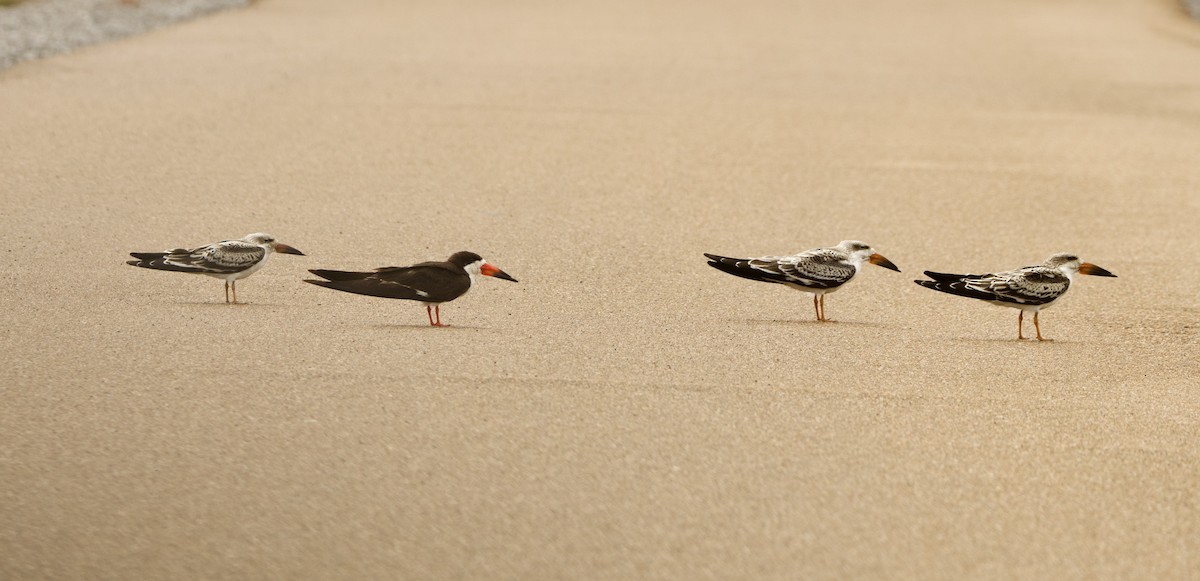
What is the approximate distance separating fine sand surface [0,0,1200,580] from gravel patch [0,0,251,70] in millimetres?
1044

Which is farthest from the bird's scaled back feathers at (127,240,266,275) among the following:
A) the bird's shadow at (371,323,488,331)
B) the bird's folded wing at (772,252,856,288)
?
the bird's folded wing at (772,252,856,288)

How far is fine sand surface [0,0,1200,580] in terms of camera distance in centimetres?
421

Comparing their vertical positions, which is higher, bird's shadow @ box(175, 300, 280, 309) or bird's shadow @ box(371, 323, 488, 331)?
bird's shadow @ box(175, 300, 280, 309)

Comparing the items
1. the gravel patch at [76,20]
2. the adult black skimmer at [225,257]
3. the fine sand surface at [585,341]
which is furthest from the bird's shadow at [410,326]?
the gravel patch at [76,20]

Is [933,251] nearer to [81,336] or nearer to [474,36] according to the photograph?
[81,336]

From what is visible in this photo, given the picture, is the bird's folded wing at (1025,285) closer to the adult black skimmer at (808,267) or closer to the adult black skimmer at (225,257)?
the adult black skimmer at (808,267)

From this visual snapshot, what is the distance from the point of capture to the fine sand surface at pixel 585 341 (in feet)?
13.8

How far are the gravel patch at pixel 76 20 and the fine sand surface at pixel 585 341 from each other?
1.04m

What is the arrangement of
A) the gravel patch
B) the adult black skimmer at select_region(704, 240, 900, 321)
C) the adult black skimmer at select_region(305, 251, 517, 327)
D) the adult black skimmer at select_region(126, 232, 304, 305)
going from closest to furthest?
the adult black skimmer at select_region(305, 251, 517, 327), the adult black skimmer at select_region(126, 232, 304, 305), the adult black skimmer at select_region(704, 240, 900, 321), the gravel patch

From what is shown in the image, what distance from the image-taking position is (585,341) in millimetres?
5824

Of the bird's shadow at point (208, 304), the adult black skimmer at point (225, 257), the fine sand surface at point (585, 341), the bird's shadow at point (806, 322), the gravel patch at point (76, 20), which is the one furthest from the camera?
the gravel patch at point (76, 20)

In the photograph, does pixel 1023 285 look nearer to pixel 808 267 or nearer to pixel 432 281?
pixel 808 267

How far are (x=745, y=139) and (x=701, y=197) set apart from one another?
5.97 feet

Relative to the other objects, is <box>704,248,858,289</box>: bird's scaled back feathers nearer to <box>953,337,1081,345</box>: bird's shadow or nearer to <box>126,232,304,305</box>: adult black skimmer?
<box>953,337,1081,345</box>: bird's shadow
